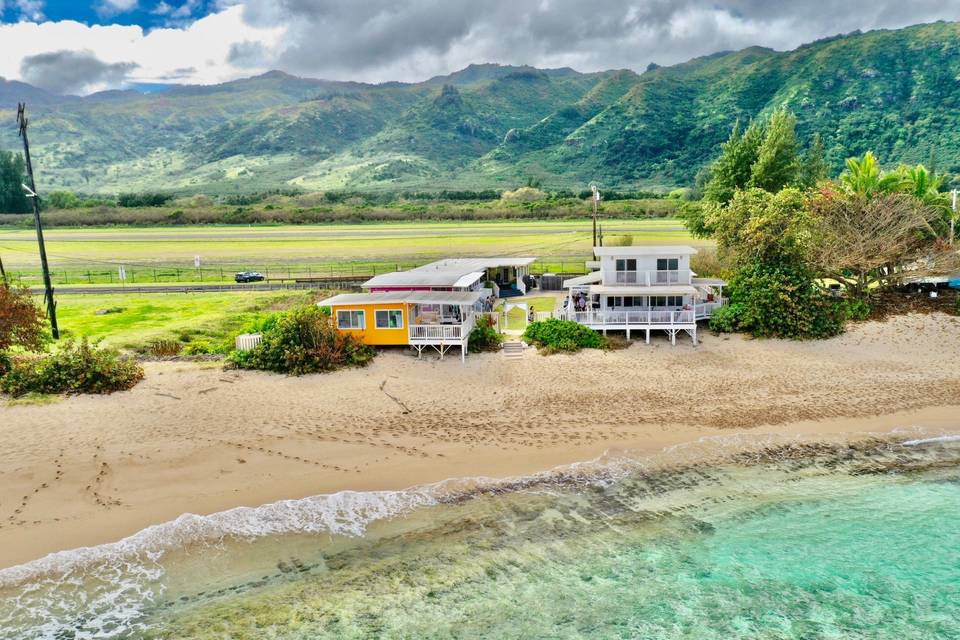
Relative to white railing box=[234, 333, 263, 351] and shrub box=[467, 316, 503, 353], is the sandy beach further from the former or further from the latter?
white railing box=[234, 333, 263, 351]

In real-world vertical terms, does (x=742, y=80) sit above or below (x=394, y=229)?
above

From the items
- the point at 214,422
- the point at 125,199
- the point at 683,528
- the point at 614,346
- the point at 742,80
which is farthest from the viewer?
the point at 742,80

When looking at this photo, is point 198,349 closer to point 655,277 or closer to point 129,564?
point 129,564

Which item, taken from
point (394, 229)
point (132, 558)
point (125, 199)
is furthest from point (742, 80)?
point (132, 558)

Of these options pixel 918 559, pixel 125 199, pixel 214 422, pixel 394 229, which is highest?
pixel 125 199

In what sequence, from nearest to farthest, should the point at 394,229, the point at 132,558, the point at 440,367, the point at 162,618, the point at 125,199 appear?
the point at 162,618 < the point at 132,558 < the point at 440,367 < the point at 394,229 < the point at 125,199

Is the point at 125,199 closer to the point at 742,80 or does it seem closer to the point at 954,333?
the point at 954,333
